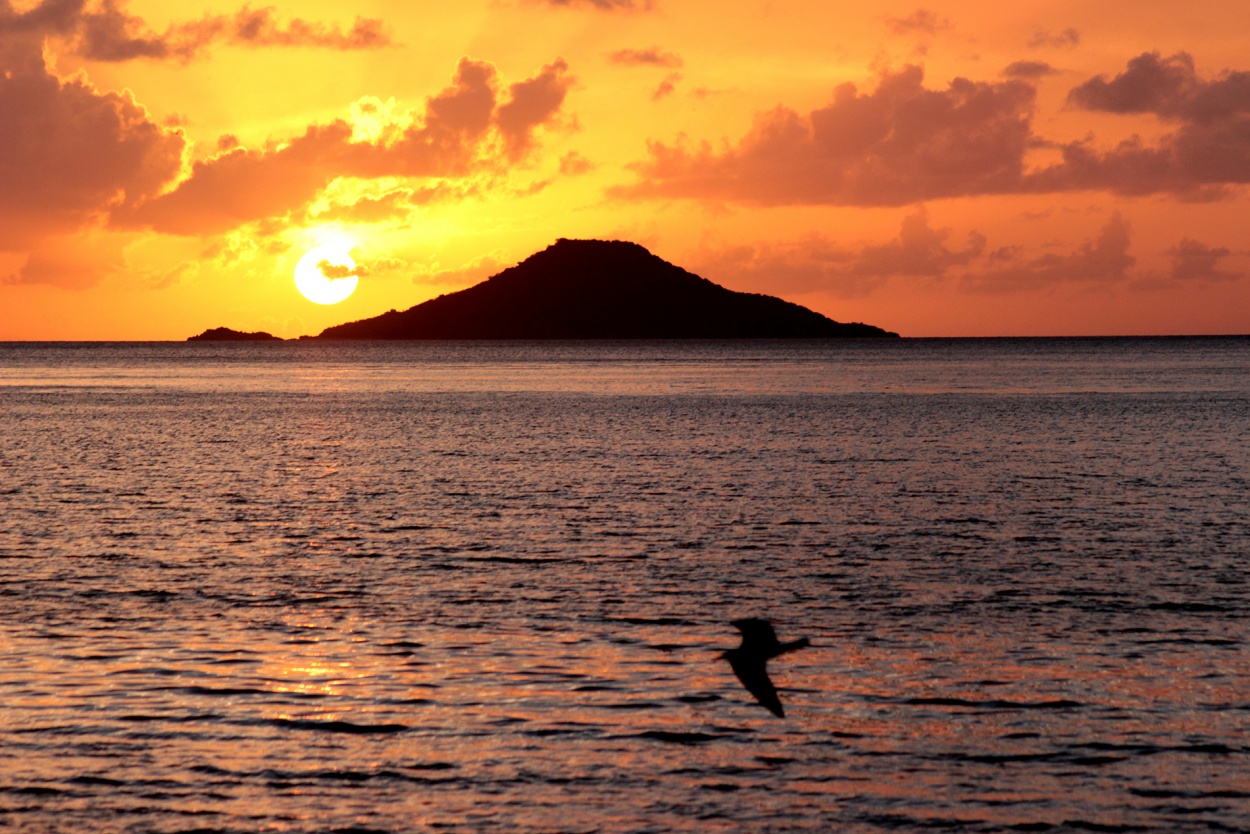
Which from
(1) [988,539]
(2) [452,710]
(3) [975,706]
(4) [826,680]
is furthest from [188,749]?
(1) [988,539]

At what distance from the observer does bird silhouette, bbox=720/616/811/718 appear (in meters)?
19.7

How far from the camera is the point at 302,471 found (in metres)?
57.8

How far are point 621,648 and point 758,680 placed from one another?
309cm

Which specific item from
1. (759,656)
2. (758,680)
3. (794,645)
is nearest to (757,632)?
(794,645)

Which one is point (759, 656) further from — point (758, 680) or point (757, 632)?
point (757, 632)

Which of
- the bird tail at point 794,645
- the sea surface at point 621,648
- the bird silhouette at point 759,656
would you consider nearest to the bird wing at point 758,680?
the bird silhouette at point 759,656

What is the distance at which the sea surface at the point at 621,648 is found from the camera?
15703 mm

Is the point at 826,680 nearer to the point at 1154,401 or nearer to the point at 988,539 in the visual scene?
the point at 988,539

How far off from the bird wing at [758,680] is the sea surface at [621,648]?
237mm

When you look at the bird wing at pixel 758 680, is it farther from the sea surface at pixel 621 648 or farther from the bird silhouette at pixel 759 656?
the sea surface at pixel 621 648

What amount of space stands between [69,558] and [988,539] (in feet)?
79.5

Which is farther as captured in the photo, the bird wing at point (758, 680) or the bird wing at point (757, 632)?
the bird wing at point (757, 632)

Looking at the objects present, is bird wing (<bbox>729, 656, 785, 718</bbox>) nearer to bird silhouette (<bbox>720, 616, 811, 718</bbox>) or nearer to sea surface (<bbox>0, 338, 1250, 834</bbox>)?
bird silhouette (<bbox>720, 616, 811, 718</bbox>)

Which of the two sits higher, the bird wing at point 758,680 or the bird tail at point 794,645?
the bird tail at point 794,645
